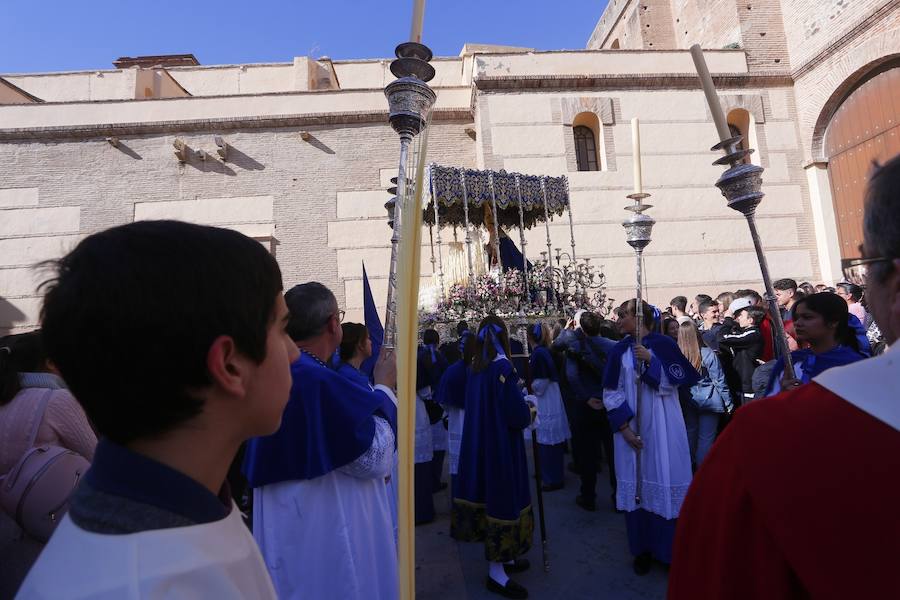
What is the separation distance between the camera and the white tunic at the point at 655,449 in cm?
391

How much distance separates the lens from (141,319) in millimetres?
781

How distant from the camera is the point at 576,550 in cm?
432

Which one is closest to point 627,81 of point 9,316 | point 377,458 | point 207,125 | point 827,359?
point 207,125

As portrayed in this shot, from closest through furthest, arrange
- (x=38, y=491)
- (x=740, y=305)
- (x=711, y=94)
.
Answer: (x=38, y=491) < (x=711, y=94) < (x=740, y=305)

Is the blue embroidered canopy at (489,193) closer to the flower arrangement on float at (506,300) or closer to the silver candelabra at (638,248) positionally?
the flower arrangement on float at (506,300)

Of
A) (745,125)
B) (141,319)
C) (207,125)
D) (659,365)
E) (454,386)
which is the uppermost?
(207,125)

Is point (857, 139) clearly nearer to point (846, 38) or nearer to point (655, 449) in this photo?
point (846, 38)

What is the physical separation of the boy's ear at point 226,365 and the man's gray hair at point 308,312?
1.42 m

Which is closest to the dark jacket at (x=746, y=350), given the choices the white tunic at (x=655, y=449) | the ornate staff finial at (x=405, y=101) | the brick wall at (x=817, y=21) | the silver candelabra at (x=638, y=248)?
the white tunic at (x=655, y=449)

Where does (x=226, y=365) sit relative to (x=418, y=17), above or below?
below

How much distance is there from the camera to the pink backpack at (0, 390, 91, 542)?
200cm

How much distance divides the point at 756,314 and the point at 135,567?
580 centimetres

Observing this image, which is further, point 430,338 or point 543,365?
point 430,338

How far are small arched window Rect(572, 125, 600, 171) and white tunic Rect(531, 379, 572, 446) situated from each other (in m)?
8.76
